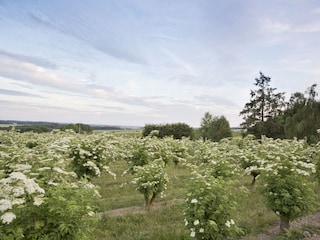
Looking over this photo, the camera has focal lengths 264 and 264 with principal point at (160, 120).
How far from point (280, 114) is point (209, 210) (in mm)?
41368

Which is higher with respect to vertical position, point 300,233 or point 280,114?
point 280,114

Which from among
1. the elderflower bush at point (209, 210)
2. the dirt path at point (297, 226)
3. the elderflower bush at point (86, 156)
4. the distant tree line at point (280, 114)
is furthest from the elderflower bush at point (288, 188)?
the distant tree line at point (280, 114)

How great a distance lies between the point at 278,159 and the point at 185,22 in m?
11.5

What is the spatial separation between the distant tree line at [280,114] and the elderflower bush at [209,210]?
19.8 metres

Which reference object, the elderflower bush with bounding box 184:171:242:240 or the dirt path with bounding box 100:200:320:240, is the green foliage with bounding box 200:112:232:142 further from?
the elderflower bush with bounding box 184:171:242:240

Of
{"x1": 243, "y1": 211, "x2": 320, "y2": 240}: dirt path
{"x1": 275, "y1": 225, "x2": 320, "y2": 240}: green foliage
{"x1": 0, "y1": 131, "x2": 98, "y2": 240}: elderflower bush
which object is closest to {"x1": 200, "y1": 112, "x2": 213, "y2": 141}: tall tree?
{"x1": 243, "y1": 211, "x2": 320, "y2": 240}: dirt path

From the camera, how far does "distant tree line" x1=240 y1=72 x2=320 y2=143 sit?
23719 millimetres

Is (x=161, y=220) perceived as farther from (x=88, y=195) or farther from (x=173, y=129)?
(x=173, y=129)

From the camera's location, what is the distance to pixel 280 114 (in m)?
42.1

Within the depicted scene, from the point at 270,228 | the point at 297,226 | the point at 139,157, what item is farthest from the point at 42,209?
the point at 139,157

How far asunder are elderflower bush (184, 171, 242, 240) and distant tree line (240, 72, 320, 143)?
Answer: 781 inches

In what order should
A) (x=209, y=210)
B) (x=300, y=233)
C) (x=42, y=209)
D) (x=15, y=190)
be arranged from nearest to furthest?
(x=15, y=190)
(x=42, y=209)
(x=209, y=210)
(x=300, y=233)

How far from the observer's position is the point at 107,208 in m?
9.20

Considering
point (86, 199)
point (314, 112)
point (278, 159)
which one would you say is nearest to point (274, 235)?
point (278, 159)
